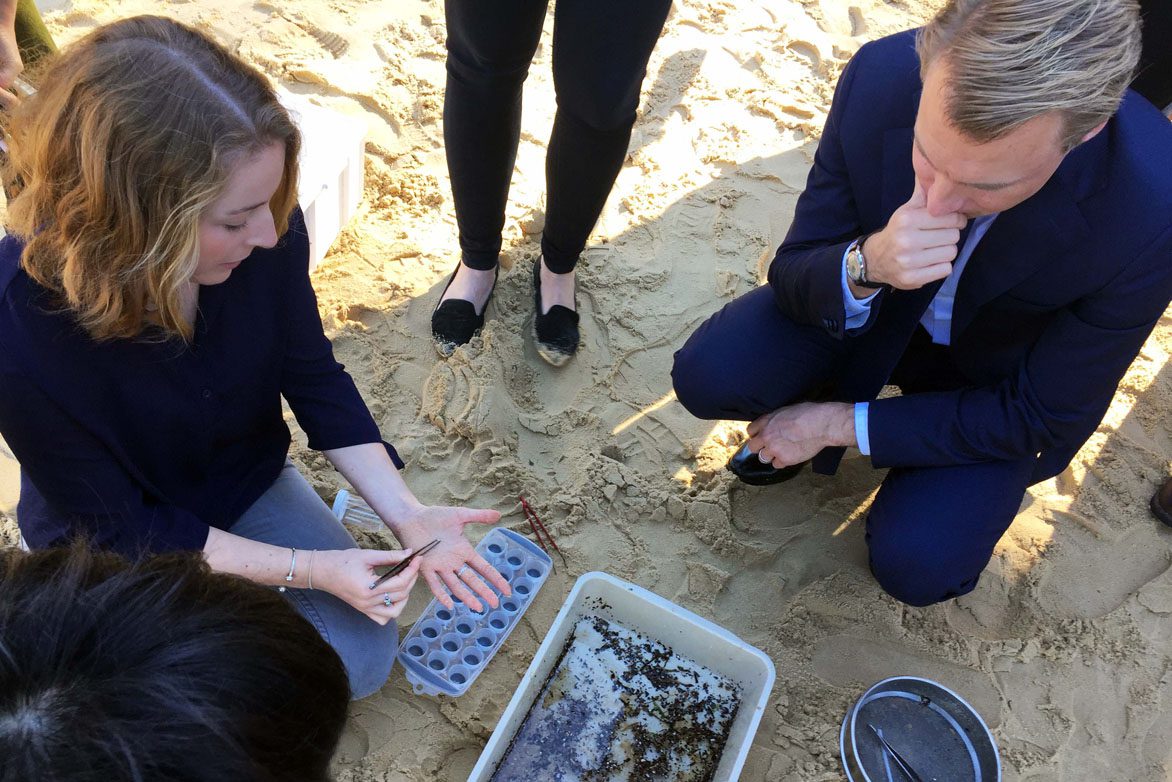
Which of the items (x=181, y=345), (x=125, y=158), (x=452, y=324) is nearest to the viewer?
(x=125, y=158)

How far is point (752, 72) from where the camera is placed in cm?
342

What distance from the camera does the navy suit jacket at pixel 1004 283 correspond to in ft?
5.16

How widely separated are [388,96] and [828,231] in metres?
1.78

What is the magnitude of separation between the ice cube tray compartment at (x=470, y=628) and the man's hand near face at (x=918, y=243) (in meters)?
1.01

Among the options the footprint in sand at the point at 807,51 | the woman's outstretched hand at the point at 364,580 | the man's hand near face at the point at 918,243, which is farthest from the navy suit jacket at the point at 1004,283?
the footprint in sand at the point at 807,51

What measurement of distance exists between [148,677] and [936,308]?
1632mm

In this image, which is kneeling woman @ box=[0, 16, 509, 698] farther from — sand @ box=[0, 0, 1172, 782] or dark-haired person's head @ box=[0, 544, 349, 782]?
dark-haired person's head @ box=[0, 544, 349, 782]

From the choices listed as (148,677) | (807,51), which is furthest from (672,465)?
(807,51)

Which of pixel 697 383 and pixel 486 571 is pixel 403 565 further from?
pixel 697 383

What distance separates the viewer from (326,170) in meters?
2.39

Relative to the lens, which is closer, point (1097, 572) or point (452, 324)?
point (1097, 572)

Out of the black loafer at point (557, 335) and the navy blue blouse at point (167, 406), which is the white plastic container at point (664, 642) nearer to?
the navy blue blouse at point (167, 406)

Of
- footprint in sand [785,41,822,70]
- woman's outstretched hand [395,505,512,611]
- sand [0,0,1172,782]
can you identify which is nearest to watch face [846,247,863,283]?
sand [0,0,1172,782]

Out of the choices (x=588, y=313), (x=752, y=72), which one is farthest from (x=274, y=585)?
(x=752, y=72)
